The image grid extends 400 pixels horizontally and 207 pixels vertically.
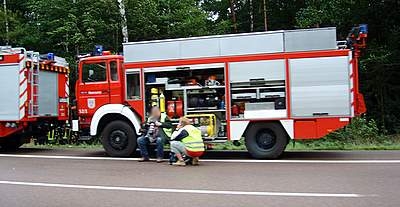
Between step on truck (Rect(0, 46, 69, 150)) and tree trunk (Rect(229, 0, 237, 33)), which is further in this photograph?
tree trunk (Rect(229, 0, 237, 33))

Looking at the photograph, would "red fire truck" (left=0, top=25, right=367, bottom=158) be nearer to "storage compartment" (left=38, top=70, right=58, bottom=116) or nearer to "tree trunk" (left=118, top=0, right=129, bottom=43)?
"storage compartment" (left=38, top=70, right=58, bottom=116)

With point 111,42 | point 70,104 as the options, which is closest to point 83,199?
point 70,104

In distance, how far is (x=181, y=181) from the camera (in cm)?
969

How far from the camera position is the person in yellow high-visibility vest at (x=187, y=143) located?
12.1 meters

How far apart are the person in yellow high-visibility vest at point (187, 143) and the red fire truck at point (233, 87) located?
1.14 m

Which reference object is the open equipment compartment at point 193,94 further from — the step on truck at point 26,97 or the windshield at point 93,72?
the step on truck at point 26,97

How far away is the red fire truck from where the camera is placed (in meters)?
12.5

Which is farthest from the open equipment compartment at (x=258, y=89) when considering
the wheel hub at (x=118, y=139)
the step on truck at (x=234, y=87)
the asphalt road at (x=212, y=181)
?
the wheel hub at (x=118, y=139)

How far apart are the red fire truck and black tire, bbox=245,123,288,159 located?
1.0 inches

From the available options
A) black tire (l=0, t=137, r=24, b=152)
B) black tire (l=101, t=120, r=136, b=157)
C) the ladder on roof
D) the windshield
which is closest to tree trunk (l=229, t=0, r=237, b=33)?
the ladder on roof

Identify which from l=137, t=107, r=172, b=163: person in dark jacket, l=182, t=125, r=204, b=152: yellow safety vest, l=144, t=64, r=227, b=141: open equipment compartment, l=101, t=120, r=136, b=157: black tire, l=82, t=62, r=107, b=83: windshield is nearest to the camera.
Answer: l=182, t=125, r=204, b=152: yellow safety vest

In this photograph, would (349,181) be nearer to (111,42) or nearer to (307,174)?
(307,174)

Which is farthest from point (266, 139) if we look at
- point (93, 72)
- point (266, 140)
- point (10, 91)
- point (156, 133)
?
point (10, 91)

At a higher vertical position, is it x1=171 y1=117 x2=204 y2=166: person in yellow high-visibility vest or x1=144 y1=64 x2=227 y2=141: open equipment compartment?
x1=144 y1=64 x2=227 y2=141: open equipment compartment
